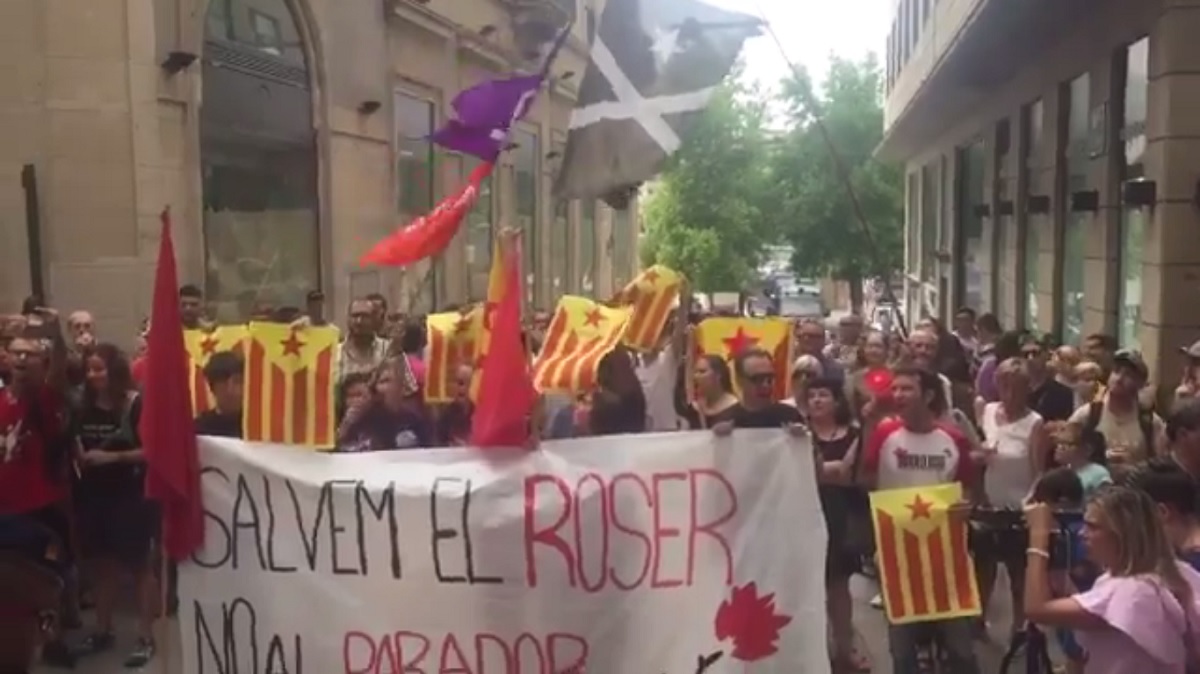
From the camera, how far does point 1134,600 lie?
3844 millimetres

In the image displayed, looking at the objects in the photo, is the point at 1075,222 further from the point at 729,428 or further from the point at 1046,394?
the point at 729,428

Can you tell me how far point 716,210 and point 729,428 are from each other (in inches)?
1097

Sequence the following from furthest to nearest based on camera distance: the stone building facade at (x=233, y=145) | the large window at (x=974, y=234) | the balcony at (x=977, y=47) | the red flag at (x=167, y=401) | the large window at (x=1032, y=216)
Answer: the large window at (x=974, y=234), the large window at (x=1032, y=216), the balcony at (x=977, y=47), the stone building facade at (x=233, y=145), the red flag at (x=167, y=401)

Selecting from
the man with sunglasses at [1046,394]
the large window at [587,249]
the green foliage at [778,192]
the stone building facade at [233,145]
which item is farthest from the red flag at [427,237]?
the large window at [587,249]

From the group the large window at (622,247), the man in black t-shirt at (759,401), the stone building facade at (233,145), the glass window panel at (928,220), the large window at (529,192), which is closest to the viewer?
the man in black t-shirt at (759,401)

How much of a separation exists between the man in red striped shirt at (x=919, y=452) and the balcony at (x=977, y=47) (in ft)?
23.2

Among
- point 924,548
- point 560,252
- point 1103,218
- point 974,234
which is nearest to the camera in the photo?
point 924,548

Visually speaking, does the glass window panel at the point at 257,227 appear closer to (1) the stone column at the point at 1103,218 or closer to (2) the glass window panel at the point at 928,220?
(1) the stone column at the point at 1103,218

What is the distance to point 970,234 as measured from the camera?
952 inches

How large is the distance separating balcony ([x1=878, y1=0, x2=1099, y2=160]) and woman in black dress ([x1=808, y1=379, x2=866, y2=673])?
6.96 m

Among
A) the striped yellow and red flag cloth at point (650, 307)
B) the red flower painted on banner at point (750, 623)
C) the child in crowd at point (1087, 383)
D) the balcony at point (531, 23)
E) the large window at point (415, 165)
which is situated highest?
the balcony at point (531, 23)

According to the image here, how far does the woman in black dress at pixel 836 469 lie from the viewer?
6152mm

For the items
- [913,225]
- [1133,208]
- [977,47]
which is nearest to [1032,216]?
[977,47]

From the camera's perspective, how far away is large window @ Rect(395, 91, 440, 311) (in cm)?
1936
